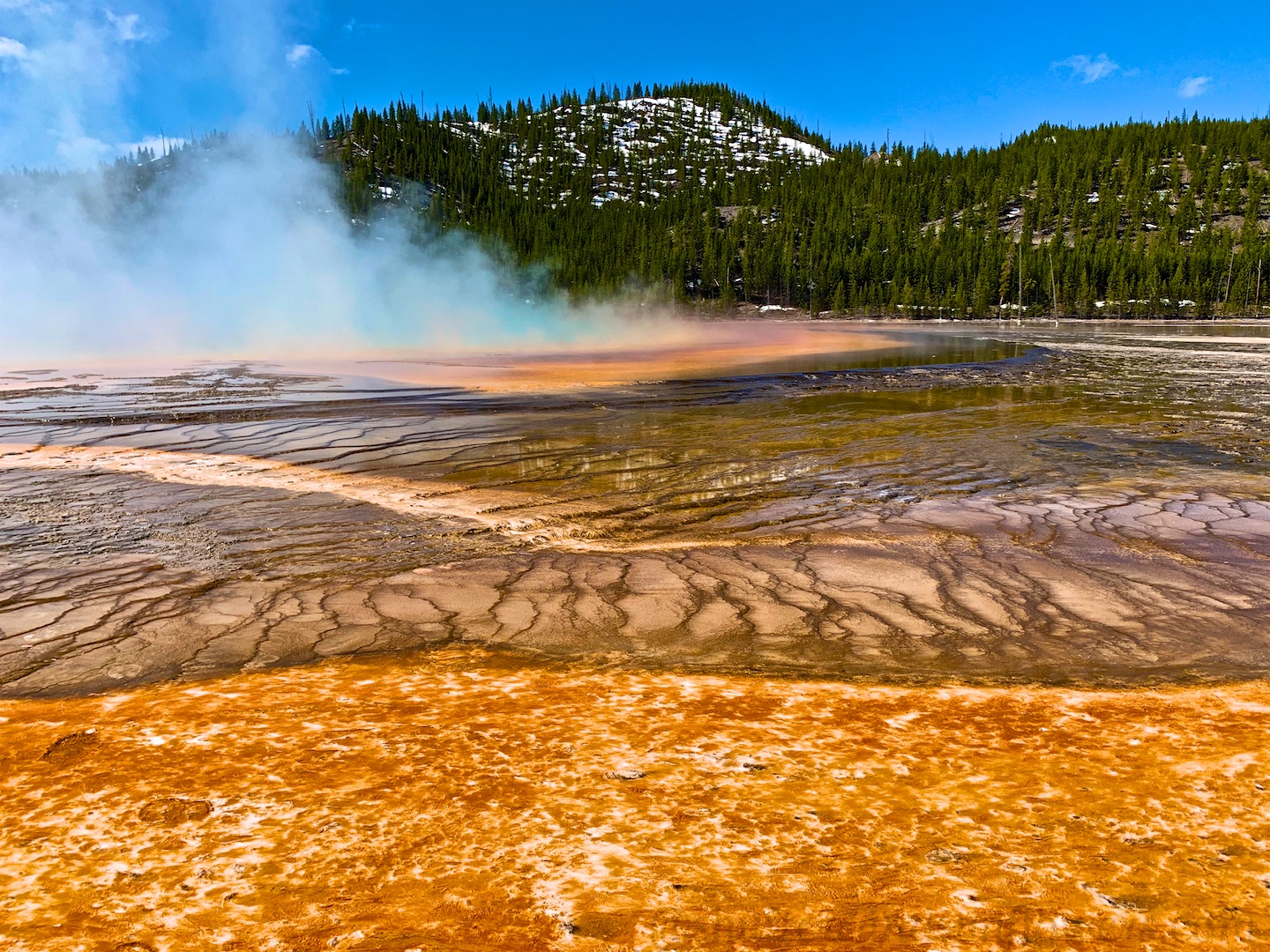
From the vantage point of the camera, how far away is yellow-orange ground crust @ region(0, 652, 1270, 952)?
8.37 feet

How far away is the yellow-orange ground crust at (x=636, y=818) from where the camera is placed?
8.37 ft

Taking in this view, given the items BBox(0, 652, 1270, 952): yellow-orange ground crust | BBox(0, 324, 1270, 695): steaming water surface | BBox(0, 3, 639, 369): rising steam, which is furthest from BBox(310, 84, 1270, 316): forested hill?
BBox(0, 652, 1270, 952): yellow-orange ground crust

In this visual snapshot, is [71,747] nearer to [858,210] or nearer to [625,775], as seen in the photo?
[625,775]

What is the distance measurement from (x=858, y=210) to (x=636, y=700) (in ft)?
455

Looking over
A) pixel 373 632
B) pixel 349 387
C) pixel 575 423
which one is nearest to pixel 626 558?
pixel 373 632

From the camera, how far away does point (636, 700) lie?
4422mm

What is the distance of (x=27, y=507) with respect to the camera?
910 cm

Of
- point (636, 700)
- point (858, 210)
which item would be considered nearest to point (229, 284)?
point (636, 700)

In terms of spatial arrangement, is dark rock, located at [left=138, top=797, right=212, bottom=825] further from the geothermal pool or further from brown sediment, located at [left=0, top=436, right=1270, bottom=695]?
brown sediment, located at [left=0, top=436, right=1270, bottom=695]

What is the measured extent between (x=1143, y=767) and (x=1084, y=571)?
3.52 metres

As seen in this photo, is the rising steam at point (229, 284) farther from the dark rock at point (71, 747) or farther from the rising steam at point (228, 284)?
the dark rock at point (71, 747)

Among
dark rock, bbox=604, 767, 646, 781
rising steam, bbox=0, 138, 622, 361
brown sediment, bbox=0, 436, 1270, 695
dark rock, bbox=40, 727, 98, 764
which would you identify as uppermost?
rising steam, bbox=0, 138, 622, 361

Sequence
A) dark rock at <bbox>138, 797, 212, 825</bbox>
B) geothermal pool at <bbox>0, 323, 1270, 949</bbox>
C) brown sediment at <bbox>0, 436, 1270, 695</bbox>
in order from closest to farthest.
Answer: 1. geothermal pool at <bbox>0, 323, 1270, 949</bbox>
2. dark rock at <bbox>138, 797, 212, 825</bbox>
3. brown sediment at <bbox>0, 436, 1270, 695</bbox>

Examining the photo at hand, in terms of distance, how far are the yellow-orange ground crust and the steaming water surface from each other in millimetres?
748
